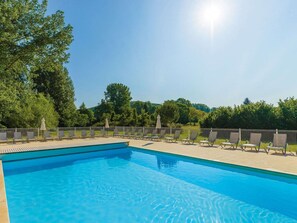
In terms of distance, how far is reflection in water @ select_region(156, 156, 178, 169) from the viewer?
8102mm

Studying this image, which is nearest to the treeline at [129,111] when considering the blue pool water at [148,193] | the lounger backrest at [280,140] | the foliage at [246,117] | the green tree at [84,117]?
the green tree at [84,117]

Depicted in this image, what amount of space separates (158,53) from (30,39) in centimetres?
915

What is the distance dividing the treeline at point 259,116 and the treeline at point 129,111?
9.05 metres

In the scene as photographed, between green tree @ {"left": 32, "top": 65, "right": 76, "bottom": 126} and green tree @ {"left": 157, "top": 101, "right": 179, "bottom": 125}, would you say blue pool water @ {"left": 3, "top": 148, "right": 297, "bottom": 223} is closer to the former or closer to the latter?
green tree @ {"left": 157, "top": 101, "right": 179, "bottom": 125}

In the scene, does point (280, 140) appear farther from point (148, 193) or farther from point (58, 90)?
point (58, 90)

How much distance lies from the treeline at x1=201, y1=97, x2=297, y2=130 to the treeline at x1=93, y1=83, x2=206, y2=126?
905 centimetres

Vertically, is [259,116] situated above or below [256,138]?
above

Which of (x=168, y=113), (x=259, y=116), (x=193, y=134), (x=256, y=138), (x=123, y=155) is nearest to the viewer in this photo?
(x=256, y=138)

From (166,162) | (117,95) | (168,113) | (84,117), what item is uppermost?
(117,95)

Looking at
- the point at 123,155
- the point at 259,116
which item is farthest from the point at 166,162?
the point at 259,116

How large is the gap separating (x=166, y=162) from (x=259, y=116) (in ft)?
49.5

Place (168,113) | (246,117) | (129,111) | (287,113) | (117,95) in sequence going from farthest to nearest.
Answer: (117,95), (129,111), (168,113), (246,117), (287,113)

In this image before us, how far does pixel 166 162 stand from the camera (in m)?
8.71

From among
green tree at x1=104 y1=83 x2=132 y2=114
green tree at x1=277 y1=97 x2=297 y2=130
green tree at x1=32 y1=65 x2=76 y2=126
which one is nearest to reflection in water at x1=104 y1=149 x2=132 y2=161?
green tree at x1=277 y1=97 x2=297 y2=130
